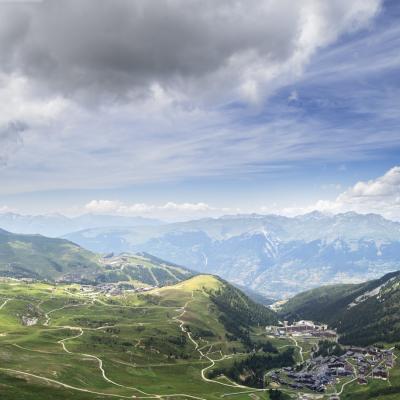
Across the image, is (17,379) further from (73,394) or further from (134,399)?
(134,399)

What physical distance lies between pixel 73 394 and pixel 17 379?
24.2m

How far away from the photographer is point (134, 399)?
194375 mm

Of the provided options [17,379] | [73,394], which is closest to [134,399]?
[73,394]

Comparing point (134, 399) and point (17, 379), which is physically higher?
point (17, 379)

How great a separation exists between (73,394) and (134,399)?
26.4 meters

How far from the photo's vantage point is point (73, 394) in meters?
186

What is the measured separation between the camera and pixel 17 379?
185875mm

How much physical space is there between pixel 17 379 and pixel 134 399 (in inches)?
1960
